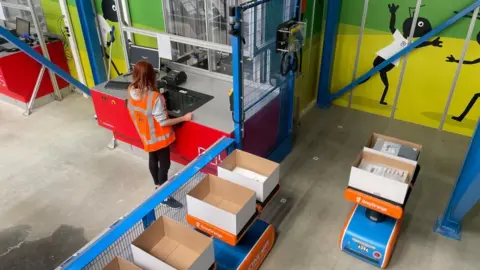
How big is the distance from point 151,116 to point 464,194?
239cm

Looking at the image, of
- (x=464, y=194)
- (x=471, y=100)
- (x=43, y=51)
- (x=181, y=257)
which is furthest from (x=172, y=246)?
(x=43, y=51)

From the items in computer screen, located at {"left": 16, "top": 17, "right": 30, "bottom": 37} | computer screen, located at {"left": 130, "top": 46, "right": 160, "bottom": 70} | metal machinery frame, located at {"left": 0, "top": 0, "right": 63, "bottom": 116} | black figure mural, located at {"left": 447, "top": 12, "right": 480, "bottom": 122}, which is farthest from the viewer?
computer screen, located at {"left": 16, "top": 17, "right": 30, "bottom": 37}

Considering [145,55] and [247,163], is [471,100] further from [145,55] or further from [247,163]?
[145,55]

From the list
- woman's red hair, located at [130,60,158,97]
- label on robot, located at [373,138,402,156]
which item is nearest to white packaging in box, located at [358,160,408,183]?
label on robot, located at [373,138,402,156]

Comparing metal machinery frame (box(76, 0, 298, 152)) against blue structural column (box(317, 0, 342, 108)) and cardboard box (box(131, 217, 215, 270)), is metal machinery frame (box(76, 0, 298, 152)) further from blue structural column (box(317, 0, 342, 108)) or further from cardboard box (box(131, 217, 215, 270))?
blue structural column (box(317, 0, 342, 108))

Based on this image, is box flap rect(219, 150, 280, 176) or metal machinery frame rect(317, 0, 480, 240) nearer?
metal machinery frame rect(317, 0, 480, 240)

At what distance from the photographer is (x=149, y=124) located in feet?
9.85

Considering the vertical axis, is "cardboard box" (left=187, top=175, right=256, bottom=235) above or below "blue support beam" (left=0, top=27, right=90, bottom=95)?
below

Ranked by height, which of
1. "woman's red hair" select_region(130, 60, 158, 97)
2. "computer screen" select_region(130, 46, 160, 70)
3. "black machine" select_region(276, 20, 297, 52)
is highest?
"black machine" select_region(276, 20, 297, 52)

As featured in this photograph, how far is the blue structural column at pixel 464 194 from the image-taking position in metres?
2.64

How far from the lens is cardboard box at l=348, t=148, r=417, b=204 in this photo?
8.41 ft

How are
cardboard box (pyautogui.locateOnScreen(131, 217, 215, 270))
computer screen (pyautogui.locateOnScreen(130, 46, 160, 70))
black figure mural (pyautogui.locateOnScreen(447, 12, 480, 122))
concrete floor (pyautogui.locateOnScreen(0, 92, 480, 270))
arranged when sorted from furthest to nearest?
black figure mural (pyautogui.locateOnScreen(447, 12, 480, 122)) → computer screen (pyautogui.locateOnScreen(130, 46, 160, 70)) → concrete floor (pyautogui.locateOnScreen(0, 92, 480, 270)) → cardboard box (pyautogui.locateOnScreen(131, 217, 215, 270))

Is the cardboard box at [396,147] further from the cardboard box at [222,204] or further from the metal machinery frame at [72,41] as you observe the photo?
the metal machinery frame at [72,41]

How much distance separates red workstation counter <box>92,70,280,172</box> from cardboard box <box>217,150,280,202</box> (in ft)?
0.81
